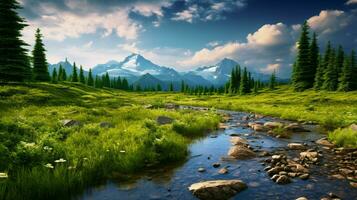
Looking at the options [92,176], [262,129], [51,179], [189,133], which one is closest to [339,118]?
[262,129]

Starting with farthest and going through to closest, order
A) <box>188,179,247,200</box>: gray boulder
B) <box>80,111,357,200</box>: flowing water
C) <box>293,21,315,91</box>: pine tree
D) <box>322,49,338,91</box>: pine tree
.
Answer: <box>293,21,315,91</box>: pine tree, <box>322,49,338,91</box>: pine tree, <box>80,111,357,200</box>: flowing water, <box>188,179,247,200</box>: gray boulder

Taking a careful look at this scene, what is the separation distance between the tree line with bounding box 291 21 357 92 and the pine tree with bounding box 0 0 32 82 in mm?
63709

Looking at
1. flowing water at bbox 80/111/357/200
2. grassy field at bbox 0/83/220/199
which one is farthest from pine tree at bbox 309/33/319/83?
grassy field at bbox 0/83/220/199

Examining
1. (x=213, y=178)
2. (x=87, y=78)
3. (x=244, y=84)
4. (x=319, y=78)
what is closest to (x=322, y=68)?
(x=319, y=78)

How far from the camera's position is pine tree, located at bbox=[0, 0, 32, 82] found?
34750 mm

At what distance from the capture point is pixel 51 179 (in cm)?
745

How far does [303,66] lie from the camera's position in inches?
2776

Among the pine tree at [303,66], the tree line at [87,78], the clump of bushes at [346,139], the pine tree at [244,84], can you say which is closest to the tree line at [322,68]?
the pine tree at [303,66]

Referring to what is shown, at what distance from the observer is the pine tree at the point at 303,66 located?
2744 inches

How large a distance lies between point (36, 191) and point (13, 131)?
5247 mm

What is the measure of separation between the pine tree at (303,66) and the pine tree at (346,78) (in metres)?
10.6

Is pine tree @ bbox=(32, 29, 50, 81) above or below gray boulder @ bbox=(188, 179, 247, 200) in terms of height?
above

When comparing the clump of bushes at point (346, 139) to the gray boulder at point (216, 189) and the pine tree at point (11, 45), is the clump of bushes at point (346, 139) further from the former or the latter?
the pine tree at point (11, 45)

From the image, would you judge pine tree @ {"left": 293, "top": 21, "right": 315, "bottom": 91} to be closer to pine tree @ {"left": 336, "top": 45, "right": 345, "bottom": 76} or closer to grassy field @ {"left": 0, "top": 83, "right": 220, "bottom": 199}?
pine tree @ {"left": 336, "top": 45, "right": 345, "bottom": 76}
